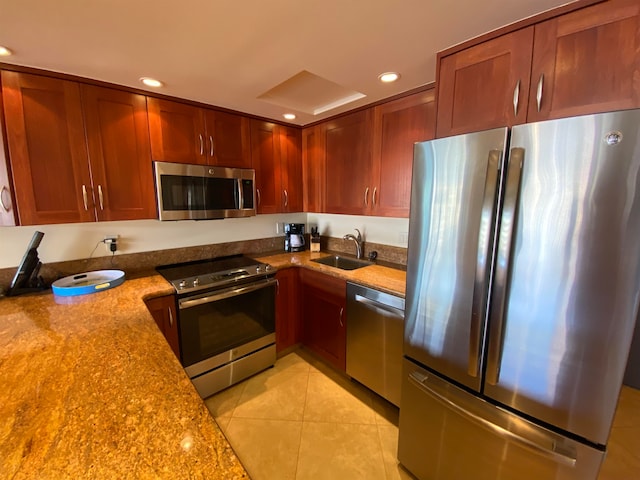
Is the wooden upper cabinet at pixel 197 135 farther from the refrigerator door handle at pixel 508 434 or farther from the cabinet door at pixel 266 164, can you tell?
the refrigerator door handle at pixel 508 434

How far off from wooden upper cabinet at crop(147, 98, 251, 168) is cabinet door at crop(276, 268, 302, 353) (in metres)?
1.08

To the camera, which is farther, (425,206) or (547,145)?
(425,206)

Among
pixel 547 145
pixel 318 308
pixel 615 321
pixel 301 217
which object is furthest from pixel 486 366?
pixel 301 217

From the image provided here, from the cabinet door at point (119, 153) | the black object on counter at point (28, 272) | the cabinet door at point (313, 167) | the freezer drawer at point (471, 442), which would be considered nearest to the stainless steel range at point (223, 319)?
the cabinet door at point (119, 153)

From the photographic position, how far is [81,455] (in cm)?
65

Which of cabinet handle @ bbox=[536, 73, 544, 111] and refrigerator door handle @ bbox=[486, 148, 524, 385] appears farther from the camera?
cabinet handle @ bbox=[536, 73, 544, 111]

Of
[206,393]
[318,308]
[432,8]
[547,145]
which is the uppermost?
[432,8]

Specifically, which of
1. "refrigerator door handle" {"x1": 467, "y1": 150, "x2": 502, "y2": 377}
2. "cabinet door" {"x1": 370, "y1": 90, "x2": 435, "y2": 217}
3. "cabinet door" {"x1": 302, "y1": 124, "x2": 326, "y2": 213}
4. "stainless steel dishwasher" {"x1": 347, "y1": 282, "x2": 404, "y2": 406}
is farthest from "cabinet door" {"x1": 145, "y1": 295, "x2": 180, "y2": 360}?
"refrigerator door handle" {"x1": 467, "y1": 150, "x2": 502, "y2": 377}

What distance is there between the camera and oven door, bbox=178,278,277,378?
6.39ft

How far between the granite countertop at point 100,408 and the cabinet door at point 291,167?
174cm

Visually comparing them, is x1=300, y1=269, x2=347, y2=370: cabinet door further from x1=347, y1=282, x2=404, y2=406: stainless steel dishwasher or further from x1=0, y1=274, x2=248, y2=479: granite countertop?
x1=0, y1=274, x2=248, y2=479: granite countertop

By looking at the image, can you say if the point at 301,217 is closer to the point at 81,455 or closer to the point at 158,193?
the point at 158,193

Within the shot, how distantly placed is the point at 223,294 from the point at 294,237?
1129 mm

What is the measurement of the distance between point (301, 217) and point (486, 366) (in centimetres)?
247
